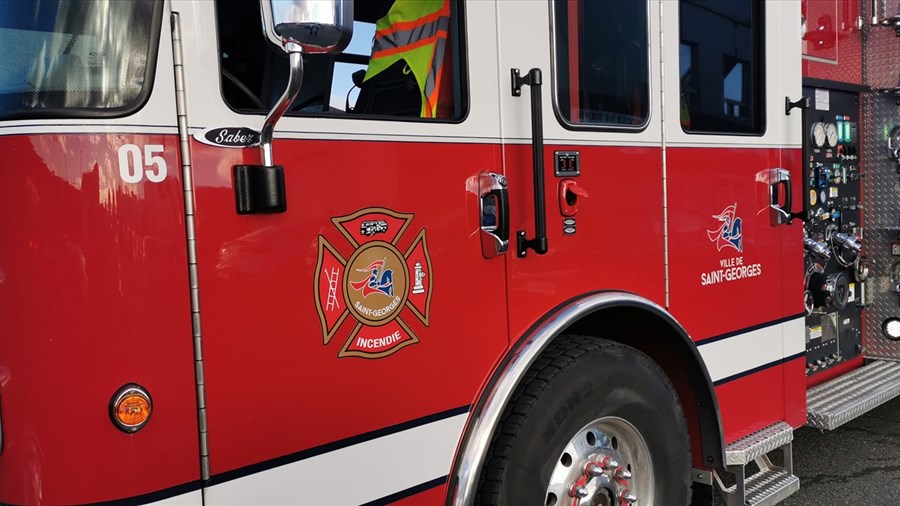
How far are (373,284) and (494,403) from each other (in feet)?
1.79

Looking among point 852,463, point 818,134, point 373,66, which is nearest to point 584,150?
point 373,66

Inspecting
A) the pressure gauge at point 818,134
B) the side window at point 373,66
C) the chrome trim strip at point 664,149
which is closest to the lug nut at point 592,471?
the chrome trim strip at point 664,149

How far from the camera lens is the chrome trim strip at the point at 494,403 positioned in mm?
2256

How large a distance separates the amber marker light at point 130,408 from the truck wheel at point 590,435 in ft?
3.36

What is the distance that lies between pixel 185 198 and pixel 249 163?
0.17 meters

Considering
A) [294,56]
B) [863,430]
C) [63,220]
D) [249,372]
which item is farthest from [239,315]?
[863,430]

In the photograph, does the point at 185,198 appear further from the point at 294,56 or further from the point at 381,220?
the point at 381,220

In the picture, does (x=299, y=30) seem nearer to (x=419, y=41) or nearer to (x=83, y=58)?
(x=83, y=58)

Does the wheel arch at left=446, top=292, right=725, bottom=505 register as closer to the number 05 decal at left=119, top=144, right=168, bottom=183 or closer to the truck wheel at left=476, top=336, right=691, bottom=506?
the truck wheel at left=476, top=336, right=691, bottom=506

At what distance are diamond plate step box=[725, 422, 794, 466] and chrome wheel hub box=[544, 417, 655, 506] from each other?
1.61 feet

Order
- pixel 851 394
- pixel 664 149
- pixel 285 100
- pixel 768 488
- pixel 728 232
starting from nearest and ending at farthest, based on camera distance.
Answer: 1. pixel 285 100
2. pixel 664 149
3. pixel 728 232
4. pixel 768 488
5. pixel 851 394

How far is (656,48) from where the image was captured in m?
2.89

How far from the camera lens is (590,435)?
2.65 meters

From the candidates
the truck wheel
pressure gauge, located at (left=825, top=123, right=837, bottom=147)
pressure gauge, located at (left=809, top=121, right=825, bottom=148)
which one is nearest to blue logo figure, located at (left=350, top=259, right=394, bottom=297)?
the truck wheel
